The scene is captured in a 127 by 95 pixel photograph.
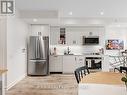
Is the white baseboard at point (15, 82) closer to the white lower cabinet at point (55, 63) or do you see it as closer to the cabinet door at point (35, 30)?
the white lower cabinet at point (55, 63)

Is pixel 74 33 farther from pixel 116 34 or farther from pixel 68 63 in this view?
pixel 116 34

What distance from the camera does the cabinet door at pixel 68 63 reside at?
9656 millimetres

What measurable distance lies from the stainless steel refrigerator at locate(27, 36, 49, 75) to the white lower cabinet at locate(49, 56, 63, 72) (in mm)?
536

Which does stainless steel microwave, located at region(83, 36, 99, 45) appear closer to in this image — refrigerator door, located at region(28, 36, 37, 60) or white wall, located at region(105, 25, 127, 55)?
white wall, located at region(105, 25, 127, 55)

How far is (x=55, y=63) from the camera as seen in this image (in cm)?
967

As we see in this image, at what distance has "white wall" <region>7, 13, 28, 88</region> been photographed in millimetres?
6540

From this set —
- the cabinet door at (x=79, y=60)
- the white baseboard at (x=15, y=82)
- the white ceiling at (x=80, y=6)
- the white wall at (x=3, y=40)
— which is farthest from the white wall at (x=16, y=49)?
the cabinet door at (x=79, y=60)

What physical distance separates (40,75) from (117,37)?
4.59 m

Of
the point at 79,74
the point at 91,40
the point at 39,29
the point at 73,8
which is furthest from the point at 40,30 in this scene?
the point at 79,74

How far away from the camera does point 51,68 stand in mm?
9656

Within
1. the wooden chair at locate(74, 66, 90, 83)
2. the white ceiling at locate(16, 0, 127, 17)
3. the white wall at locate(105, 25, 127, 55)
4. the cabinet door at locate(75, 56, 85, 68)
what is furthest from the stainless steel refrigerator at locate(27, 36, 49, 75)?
the wooden chair at locate(74, 66, 90, 83)

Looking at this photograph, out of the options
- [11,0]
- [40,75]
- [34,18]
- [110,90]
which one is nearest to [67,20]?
[34,18]

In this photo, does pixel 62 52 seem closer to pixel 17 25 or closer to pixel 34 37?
pixel 34 37

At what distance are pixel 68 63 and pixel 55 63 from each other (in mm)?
590
